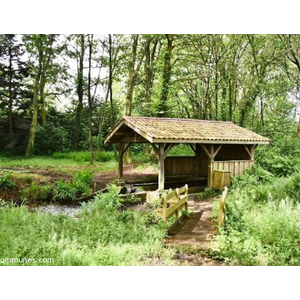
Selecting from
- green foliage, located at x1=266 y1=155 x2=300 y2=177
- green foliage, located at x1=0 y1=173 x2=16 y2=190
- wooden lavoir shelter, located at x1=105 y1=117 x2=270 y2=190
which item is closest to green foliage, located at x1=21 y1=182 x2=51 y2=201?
green foliage, located at x1=0 y1=173 x2=16 y2=190

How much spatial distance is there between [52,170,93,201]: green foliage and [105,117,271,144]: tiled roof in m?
1.21

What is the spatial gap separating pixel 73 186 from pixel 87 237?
1.91 metres

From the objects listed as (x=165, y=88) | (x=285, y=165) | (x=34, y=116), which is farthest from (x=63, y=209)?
(x=285, y=165)

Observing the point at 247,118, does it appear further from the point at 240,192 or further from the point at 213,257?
the point at 213,257

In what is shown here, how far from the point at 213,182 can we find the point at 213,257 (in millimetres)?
4026

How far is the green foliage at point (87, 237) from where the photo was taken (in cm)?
420

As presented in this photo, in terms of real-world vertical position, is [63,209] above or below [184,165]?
below

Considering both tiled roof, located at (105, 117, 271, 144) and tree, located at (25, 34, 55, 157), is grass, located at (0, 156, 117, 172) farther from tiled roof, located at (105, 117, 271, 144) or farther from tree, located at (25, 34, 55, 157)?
tiled roof, located at (105, 117, 271, 144)

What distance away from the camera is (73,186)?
6.44m

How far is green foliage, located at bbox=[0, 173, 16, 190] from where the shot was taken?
5262 mm

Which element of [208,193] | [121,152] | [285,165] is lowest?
[208,193]

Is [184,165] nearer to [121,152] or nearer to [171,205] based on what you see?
[121,152]

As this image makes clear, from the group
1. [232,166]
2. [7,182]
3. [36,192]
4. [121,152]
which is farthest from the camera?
[232,166]

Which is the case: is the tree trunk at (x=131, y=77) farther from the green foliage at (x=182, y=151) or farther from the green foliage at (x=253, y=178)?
the green foliage at (x=253, y=178)
